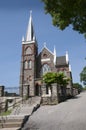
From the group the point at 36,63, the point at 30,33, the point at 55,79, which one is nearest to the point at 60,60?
the point at 36,63

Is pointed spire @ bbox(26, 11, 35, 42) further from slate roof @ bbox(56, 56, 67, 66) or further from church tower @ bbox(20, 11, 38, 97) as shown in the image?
slate roof @ bbox(56, 56, 67, 66)

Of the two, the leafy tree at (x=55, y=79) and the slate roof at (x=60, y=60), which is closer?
the leafy tree at (x=55, y=79)

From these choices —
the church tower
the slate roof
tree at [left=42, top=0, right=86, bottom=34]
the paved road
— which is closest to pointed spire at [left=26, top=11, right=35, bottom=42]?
the church tower

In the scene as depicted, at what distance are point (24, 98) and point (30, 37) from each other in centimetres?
3537

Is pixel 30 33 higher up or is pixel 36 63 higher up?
pixel 30 33

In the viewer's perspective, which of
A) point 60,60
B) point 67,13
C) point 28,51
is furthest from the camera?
point 28,51

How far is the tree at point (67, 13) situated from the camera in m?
10.7

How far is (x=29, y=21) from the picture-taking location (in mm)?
60562

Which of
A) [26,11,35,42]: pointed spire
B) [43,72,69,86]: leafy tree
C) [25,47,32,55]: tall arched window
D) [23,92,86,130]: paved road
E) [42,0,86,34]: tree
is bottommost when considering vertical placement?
[23,92,86,130]: paved road

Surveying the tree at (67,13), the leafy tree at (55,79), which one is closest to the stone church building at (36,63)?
the leafy tree at (55,79)

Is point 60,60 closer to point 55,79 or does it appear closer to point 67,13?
point 55,79

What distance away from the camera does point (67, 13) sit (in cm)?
1194

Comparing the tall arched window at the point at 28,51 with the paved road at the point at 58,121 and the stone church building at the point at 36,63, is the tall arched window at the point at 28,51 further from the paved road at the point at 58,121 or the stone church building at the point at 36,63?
the paved road at the point at 58,121

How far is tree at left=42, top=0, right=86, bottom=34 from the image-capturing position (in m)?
10.7
